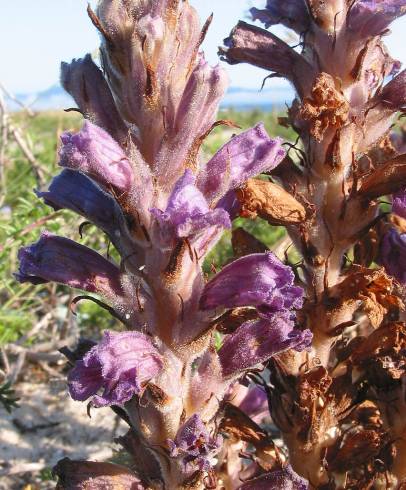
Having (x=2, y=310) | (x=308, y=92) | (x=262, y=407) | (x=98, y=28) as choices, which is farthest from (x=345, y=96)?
(x=2, y=310)

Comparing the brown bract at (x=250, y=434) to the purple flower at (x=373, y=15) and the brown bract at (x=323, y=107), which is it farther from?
the purple flower at (x=373, y=15)

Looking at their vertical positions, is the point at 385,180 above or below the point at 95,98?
below

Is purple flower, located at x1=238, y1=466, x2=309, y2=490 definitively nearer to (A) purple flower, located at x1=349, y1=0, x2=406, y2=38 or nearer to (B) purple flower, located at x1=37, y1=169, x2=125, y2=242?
(B) purple flower, located at x1=37, y1=169, x2=125, y2=242

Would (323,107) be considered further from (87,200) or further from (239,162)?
(87,200)

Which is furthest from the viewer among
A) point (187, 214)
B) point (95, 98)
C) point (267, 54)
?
point (267, 54)

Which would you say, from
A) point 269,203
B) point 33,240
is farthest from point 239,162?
point 33,240

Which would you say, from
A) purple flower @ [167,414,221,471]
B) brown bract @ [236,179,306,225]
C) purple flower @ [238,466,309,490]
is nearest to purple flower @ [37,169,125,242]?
brown bract @ [236,179,306,225]
